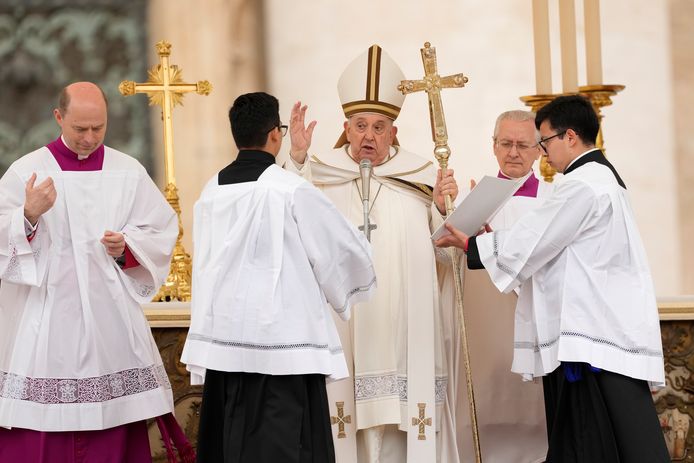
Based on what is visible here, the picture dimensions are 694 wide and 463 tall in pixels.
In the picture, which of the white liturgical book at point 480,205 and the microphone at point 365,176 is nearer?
the white liturgical book at point 480,205

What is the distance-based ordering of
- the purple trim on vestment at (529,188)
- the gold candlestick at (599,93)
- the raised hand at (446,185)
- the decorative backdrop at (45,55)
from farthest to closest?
1. the decorative backdrop at (45,55)
2. the gold candlestick at (599,93)
3. the purple trim on vestment at (529,188)
4. the raised hand at (446,185)

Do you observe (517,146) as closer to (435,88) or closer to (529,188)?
(529,188)

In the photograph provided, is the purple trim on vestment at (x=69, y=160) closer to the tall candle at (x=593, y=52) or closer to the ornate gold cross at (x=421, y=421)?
the ornate gold cross at (x=421, y=421)

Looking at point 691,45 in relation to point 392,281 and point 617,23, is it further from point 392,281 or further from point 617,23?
point 392,281

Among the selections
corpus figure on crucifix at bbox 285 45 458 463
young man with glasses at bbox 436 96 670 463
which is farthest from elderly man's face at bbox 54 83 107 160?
young man with glasses at bbox 436 96 670 463

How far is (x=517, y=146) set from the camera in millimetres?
6535

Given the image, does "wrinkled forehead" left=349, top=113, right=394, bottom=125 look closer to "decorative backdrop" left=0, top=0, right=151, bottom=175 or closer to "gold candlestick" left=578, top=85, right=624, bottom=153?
"gold candlestick" left=578, top=85, right=624, bottom=153

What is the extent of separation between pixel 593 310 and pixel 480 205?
2.67 feet

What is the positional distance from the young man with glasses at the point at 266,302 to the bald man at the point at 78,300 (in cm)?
59

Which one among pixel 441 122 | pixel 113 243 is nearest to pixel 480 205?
pixel 441 122

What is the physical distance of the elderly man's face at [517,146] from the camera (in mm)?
6512

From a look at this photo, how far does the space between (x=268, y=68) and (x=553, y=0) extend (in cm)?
216

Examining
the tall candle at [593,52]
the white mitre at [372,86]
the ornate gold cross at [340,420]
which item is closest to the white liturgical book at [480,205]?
the white mitre at [372,86]

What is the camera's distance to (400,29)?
8773 millimetres
